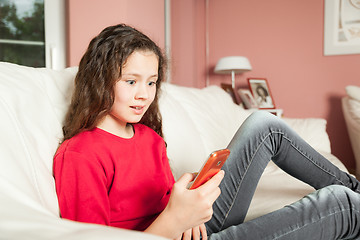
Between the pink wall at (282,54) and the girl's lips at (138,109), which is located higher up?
the pink wall at (282,54)

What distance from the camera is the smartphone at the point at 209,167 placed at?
0.71 metres

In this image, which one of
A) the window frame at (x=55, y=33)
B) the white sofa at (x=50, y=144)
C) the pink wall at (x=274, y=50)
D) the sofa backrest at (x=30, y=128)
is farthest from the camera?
the pink wall at (x=274, y=50)

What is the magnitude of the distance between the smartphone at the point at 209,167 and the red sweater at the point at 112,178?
20 centimetres

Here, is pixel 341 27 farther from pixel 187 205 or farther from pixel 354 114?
pixel 187 205

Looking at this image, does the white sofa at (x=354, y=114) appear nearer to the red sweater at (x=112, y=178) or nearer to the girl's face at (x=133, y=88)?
the red sweater at (x=112, y=178)

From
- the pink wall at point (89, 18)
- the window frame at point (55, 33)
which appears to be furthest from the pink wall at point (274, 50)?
the window frame at point (55, 33)

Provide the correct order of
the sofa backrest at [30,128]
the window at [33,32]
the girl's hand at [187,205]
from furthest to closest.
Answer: the window at [33,32], the girl's hand at [187,205], the sofa backrest at [30,128]

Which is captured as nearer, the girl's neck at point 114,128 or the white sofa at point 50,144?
the white sofa at point 50,144

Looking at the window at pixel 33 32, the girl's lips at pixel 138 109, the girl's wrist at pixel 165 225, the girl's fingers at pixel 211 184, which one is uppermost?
the window at pixel 33 32

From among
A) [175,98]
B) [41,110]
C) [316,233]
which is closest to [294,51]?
[175,98]

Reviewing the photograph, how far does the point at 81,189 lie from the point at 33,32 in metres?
2.18

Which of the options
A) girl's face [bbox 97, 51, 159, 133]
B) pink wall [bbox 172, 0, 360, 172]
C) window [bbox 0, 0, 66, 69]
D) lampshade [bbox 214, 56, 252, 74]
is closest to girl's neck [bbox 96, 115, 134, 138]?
girl's face [bbox 97, 51, 159, 133]

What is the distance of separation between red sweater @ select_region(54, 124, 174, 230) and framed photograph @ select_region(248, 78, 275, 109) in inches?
99.8

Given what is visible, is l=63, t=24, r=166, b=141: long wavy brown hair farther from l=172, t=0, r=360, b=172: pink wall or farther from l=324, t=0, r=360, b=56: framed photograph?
l=324, t=0, r=360, b=56: framed photograph
